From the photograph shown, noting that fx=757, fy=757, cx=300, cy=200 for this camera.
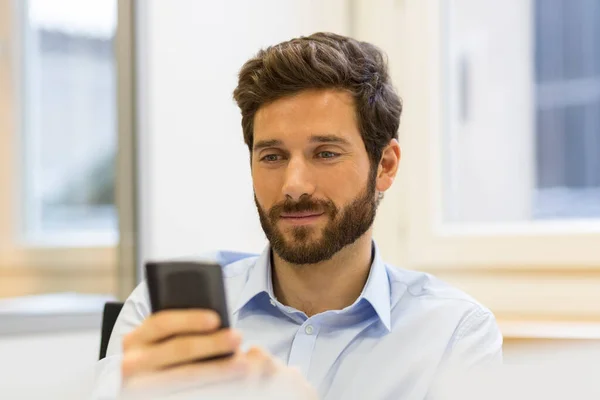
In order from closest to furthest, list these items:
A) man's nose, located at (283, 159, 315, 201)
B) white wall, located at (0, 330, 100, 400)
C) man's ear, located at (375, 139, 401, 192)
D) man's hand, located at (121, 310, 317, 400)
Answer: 1. man's hand, located at (121, 310, 317, 400)
2. man's nose, located at (283, 159, 315, 201)
3. man's ear, located at (375, 139, 401, 192)
4. white wall, located at (0, 330, 100, 400)

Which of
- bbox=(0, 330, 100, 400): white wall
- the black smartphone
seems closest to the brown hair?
the black smartphone

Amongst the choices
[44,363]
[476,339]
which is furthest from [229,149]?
[476,339]

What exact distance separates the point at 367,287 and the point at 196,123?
1.17m

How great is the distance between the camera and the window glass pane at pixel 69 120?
88.8 inches

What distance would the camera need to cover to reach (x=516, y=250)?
217 centimetres

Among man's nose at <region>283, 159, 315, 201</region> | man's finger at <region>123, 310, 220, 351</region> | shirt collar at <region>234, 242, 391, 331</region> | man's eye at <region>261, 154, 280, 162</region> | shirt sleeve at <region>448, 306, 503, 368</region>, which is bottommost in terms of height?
shirt sleeve at <region>448, 306, 503, 368</region>

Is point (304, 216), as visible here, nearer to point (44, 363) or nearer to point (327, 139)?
point (327, 139)

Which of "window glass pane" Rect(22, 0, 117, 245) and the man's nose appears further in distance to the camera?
"window glass pane" Rect(22, 0, 117, 245)

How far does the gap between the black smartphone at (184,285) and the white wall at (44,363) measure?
4.20 feet

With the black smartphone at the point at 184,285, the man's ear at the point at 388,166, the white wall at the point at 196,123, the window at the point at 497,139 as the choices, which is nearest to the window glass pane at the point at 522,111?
the window at the point at 497,139

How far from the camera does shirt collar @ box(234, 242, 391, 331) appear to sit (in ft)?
4.07

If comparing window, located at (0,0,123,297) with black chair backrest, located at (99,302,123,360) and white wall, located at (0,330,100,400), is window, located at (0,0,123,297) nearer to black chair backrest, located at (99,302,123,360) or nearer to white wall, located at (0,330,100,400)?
white wall, located at (0,330,100,400)

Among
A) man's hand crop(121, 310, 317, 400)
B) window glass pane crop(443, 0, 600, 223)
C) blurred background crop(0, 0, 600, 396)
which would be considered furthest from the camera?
window glass pane crop(443, 0, 600, 223)

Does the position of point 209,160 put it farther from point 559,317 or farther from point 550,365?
point 550,365
